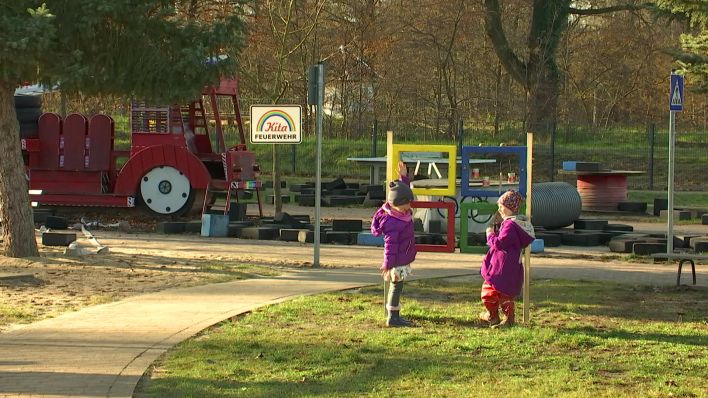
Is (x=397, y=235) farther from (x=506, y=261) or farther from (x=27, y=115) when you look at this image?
(x=27, y=115)

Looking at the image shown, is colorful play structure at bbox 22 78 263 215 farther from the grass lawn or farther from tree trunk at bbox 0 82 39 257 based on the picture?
the grass lawn

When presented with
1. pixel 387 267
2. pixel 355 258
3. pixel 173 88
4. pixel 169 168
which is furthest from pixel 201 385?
pixel 169 168

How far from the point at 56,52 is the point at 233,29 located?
7.67 feet

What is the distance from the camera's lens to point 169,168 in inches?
859

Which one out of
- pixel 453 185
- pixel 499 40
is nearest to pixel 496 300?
pixel 453 185

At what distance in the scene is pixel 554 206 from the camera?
2081 cm

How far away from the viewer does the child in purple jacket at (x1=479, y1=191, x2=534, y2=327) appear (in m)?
9.95

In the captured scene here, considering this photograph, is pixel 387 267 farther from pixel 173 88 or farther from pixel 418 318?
pixel 173 88

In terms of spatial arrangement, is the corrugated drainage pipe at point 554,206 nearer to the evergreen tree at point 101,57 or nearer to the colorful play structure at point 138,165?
the colorful play structure at point 138,165

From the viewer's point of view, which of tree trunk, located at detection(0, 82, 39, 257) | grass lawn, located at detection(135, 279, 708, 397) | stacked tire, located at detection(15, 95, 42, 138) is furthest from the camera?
stacked tire, located at detection(15, 95, 42, 138)

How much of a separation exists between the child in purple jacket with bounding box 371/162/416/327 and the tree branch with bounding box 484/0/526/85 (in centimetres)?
3305

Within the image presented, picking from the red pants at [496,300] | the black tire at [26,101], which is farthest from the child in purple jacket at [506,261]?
the black tire at [26,101]

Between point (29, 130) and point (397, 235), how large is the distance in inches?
584

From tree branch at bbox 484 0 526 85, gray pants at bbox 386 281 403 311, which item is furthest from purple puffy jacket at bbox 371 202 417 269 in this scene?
tree branch at bbox 484 0 526 85
